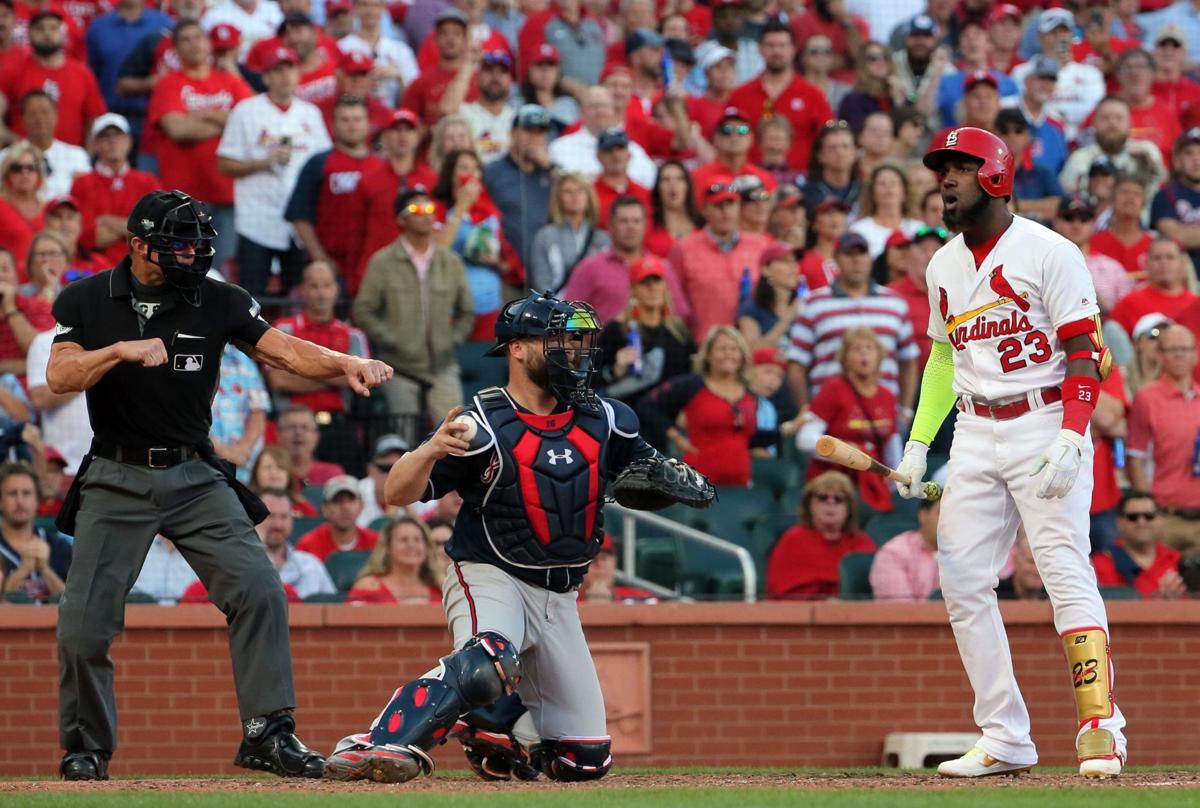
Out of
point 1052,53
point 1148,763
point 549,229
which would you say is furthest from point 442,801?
point 1052,53

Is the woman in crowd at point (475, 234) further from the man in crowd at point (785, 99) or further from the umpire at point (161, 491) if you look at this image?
the umpire at point (161, 491)

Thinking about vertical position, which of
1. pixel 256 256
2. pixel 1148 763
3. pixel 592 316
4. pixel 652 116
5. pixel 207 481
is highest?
pixel 652 116

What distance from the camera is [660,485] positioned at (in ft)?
20.8

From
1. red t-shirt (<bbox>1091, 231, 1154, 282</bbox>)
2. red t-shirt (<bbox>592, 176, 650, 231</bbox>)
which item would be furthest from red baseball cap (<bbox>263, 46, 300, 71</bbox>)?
red t-shirt (<bbox>1091, 231, 1154, 282</bbox>)

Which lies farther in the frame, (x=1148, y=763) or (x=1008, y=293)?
(x=1148, y=763)

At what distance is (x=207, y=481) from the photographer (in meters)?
6.66

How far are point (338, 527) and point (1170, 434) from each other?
4.63 meters

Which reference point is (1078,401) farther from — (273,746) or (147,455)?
(147,455)

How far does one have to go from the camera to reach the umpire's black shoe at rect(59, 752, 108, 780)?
6531 millimetres

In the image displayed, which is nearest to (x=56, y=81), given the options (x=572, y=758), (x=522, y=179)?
(x=522, y=179)

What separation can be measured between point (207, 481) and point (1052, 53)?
9426 millimetres

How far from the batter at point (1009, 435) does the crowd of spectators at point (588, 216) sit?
134 inches

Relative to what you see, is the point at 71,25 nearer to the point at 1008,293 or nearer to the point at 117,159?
the point at 117,159

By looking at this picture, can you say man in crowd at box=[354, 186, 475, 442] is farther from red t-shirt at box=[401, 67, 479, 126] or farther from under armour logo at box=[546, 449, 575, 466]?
under armour logo at box=[546, 449, 575, 466]
